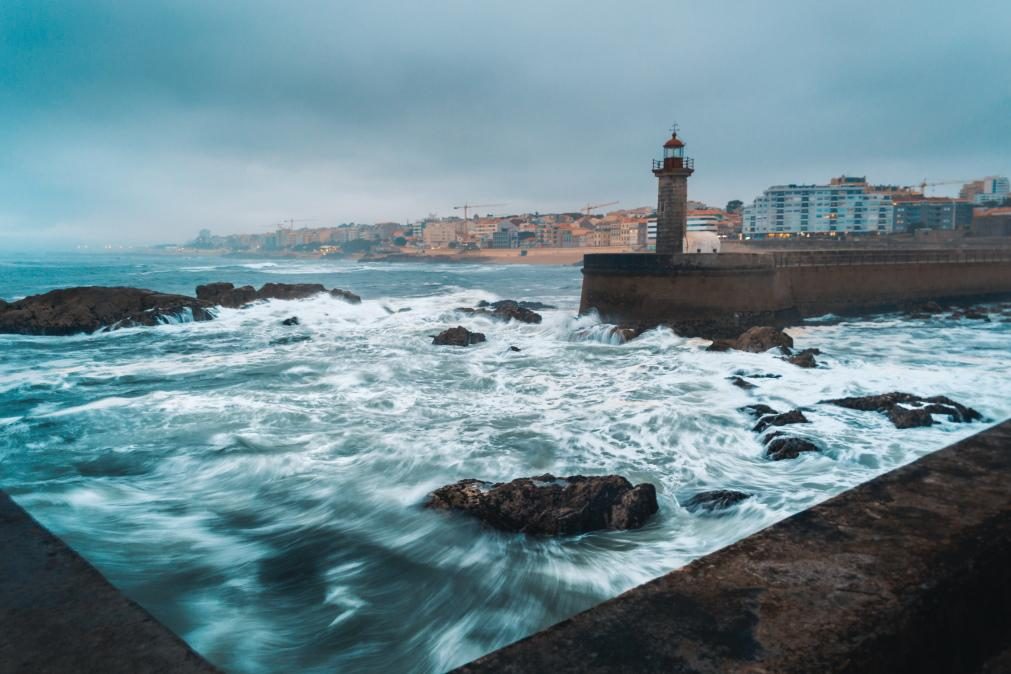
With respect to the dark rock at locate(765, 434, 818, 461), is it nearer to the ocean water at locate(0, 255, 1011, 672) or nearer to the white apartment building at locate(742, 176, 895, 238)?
the ocean water at locate(0, 255, 1011, 672)

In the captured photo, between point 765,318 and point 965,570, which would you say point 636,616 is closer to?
point 965,570

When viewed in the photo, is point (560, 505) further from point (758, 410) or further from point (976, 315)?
point (976, 315)

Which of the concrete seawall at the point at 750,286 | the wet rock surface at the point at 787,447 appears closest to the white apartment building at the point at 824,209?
the concrete seawall at the point at 750,286

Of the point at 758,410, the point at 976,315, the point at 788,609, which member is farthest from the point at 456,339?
the point at 976,315

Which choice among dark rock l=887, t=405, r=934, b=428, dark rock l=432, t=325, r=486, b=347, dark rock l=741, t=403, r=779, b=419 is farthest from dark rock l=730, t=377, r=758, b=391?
dark rock l=432, t=325, r=486, b=347

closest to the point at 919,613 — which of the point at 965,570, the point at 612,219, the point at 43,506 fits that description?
the point at 965,570

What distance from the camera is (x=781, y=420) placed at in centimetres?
732

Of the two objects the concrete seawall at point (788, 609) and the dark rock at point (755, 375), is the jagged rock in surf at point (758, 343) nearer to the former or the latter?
the dark rock at point (755, 375)

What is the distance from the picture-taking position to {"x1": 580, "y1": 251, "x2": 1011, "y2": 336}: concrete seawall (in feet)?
52.2

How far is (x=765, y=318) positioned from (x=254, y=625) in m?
15.1

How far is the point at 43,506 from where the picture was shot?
5355mm

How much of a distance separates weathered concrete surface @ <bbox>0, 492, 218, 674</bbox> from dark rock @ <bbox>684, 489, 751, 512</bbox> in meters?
4.11

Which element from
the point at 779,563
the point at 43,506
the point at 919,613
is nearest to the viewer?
the point at 919,613

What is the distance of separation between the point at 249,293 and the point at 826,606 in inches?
929
